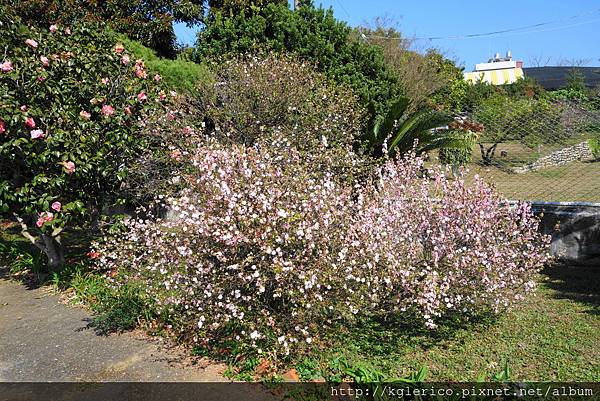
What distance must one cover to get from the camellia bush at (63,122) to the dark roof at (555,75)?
3806 cm

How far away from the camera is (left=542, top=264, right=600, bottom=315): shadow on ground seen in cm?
528

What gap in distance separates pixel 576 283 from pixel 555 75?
4337 cm

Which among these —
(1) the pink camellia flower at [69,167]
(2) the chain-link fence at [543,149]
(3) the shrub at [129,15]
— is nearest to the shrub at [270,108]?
(1) the pink camellia flower at [69,167]

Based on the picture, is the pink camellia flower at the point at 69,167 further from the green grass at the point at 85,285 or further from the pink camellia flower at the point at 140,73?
the pink camellia flower at the point at 140,73

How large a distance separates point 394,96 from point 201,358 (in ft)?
23.1

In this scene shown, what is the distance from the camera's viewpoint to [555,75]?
4344 cm

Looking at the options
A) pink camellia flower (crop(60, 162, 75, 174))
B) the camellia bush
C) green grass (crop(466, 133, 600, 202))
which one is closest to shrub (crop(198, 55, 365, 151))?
the camellia bush

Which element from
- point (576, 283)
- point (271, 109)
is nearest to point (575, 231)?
point (576, 283)

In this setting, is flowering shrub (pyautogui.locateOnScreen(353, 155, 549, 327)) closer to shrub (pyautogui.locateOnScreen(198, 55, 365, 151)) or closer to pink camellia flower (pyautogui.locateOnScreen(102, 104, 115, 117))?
shrub (pyautogui.locateOnScreen(198, 55, 365, 151))

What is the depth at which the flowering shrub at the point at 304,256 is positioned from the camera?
11.9 feet

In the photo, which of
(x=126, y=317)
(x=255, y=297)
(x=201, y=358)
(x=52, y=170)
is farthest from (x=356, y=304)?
(x=52, y=170)

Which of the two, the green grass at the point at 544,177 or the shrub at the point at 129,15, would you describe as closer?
the shrub at the point at 129,15

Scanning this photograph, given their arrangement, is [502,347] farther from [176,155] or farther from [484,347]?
[176,155]

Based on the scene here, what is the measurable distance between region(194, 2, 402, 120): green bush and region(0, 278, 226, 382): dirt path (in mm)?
5264
